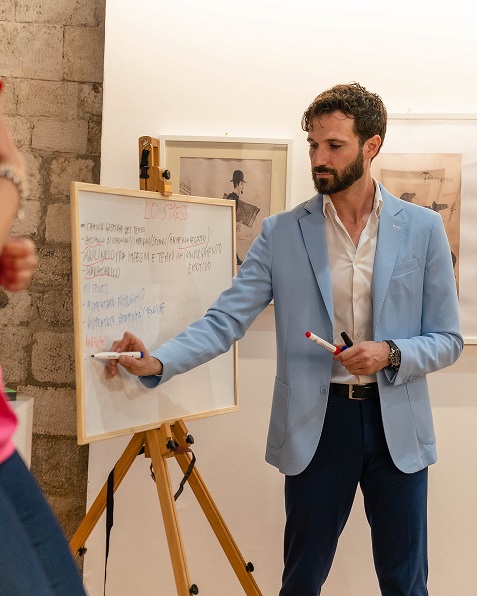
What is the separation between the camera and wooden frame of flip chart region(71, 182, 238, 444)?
2322 millimetres

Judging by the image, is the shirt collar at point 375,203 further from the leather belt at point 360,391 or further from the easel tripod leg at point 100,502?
the easel tripod leg at point 100,502

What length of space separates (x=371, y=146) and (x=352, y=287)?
0.51m

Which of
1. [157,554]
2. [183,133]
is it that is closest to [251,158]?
[183,133]

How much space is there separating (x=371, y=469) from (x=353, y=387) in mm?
266

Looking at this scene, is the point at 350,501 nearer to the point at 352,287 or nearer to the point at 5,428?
the point at 352,287

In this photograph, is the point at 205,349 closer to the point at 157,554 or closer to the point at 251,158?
the point at 251,158

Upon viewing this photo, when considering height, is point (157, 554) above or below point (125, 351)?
below

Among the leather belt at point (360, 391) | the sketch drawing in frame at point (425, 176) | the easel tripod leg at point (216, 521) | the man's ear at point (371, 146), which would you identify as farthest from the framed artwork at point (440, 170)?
the easel tripod leg at point (216, 521)

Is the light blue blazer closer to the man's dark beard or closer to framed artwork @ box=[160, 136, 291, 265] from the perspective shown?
the man's dark beard

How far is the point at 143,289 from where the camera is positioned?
2.50 m

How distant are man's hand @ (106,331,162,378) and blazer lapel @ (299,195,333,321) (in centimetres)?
56

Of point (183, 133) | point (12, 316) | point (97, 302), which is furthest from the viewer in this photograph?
point (12, 316)

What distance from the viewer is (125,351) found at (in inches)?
93.4

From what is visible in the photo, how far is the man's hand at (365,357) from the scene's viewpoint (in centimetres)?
226
